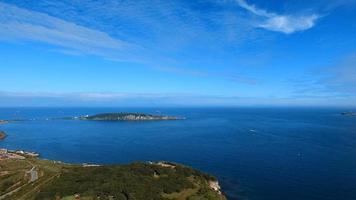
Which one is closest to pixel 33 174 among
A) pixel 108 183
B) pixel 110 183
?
pixel 108 183

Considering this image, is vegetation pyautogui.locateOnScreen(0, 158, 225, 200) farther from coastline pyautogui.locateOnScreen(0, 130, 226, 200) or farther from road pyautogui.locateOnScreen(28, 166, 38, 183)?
road pyautogui.locateOnScreen(28, 166, 38, 183)

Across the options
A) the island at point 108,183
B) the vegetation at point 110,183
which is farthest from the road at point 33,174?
the vegetation at point 110,183

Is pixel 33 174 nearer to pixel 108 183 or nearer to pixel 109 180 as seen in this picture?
pixel 109 180

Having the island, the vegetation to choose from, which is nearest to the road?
the island

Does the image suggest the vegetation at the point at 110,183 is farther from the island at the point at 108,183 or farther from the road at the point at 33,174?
the road at the point at 33,174

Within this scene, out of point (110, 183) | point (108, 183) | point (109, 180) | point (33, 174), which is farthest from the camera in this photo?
point (33, 174)

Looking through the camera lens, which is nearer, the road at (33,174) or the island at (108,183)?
the island at (108,183)

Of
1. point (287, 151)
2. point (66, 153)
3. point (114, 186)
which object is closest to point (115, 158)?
point (66, 153)
